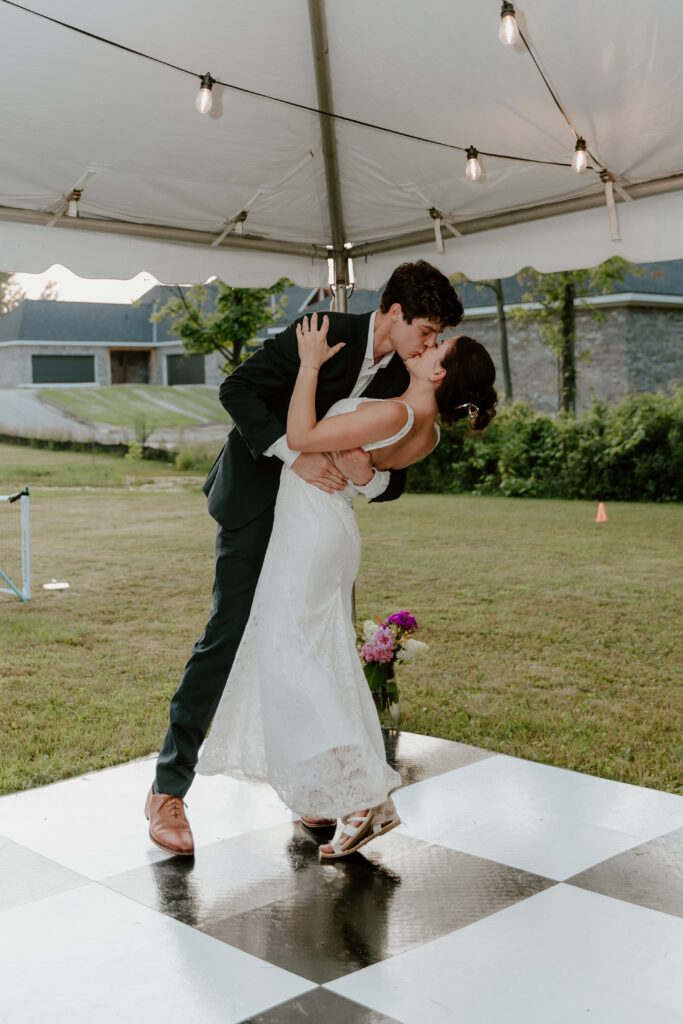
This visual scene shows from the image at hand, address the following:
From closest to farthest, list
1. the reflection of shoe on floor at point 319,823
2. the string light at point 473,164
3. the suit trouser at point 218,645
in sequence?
the suit trouser at point 218,645
the reflection of shoe on floor at point 319,823
the string light at point 473,164

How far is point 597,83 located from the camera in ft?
10.2

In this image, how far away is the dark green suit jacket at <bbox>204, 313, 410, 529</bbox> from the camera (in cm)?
262

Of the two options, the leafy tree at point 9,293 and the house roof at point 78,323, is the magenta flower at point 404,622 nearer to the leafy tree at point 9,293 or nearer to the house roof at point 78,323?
the house roof at point 78,323

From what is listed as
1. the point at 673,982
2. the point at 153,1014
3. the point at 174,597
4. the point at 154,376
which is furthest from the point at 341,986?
the point at 154,376

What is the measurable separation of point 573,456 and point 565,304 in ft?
15.7

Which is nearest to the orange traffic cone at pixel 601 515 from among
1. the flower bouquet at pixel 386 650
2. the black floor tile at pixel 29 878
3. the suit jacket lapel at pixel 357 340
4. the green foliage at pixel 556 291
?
the green foliage at pixel 556 291

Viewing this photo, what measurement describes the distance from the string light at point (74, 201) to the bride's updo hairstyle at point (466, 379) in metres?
1.72

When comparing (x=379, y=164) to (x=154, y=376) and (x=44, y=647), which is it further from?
(x=154, y=376)

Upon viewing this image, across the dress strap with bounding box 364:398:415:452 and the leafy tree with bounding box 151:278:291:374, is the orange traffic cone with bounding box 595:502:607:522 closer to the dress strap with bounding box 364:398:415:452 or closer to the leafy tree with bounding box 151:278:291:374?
the leafy tree with bounding box 151:278:291:374

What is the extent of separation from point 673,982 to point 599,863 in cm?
60

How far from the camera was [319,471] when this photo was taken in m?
2.59

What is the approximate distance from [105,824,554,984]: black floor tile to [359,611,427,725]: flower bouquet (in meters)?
1.08

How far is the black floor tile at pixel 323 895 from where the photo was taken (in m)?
2.20

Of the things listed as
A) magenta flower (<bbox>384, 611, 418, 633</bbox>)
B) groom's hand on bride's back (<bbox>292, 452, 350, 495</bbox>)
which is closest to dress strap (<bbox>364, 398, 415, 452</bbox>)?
groom's hand on bride's back (<bbox>292, 452, 350, 495</bbox>)
